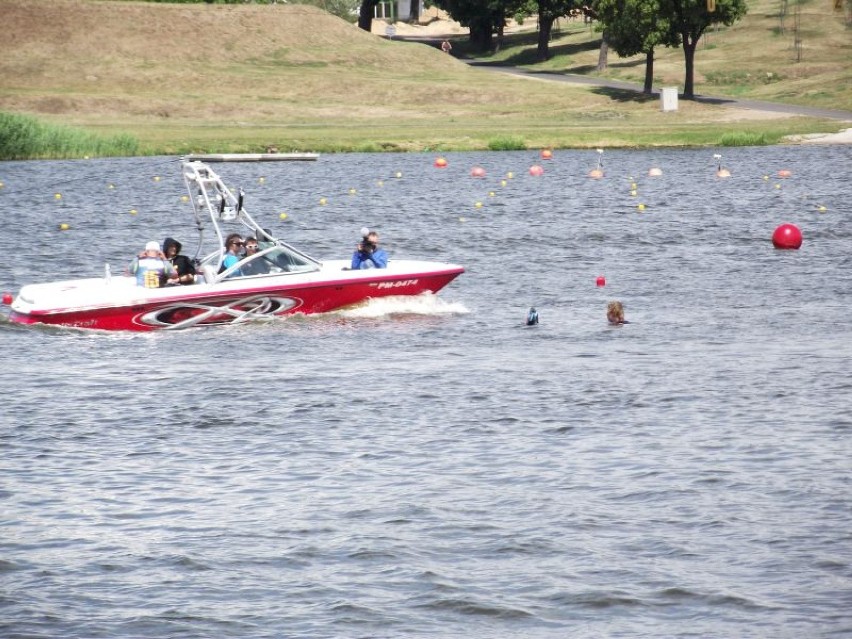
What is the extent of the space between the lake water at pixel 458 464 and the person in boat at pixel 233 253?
101 cm

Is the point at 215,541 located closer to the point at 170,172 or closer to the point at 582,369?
the point at 582,369

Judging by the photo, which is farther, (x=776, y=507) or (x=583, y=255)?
(x=583, y=255)

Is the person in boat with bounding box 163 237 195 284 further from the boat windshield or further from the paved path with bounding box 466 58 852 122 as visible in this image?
the paved path with bounding box 466 58 852 122

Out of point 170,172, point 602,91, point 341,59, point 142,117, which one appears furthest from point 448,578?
point 341,59

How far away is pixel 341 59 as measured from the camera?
99.4 m

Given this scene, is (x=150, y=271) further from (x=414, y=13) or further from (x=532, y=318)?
(x=414, y=13)

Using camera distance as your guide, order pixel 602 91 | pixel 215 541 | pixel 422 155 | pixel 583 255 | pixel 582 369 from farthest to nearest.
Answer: pixel 602 91, pixel 422 155, pixel 583 255, pixel 582 369, pixel 215 541

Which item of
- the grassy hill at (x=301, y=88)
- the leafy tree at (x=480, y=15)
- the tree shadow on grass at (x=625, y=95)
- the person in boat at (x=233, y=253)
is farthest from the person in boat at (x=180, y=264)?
the leafy tree at (x=480, y=15)

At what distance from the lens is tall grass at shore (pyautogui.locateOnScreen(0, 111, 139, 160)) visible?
189ft

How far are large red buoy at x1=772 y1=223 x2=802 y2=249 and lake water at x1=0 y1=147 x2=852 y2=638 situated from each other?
1.85 m

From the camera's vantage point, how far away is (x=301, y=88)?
89750 millimetres

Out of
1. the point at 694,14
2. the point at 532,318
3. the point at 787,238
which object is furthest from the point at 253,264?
the point at 694,14

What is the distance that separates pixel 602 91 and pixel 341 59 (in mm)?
21923

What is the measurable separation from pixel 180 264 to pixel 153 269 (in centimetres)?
51
